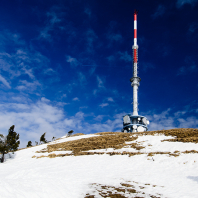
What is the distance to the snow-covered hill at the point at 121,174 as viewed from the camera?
28.5ft

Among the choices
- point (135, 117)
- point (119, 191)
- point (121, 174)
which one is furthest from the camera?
point (135, 117)

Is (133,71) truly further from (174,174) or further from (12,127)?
(174,174)

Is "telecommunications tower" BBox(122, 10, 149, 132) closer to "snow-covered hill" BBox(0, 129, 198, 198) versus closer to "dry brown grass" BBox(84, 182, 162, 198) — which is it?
"snow-covered hill" BBox(0, 129, 198, 198)

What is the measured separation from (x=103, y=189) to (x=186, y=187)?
535 cm

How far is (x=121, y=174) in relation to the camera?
44.9 ft

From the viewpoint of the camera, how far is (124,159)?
18109 millimetres

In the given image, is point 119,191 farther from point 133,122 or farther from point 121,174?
point 133,122

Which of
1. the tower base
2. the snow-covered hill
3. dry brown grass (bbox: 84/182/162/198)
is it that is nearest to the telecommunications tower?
the tower base

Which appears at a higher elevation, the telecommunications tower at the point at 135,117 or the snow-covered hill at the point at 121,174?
the telecommunications tower at the point at 135,117

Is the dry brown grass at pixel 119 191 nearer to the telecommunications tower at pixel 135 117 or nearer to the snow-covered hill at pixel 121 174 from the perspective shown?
the snow-covered hill at pixel 121 174

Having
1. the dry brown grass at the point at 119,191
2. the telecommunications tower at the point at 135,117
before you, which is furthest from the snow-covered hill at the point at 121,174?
the telecommunications tower at the point at 135,117

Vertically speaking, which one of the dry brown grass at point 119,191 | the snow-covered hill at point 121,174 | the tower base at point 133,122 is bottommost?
the dry brown grass at point 119,191

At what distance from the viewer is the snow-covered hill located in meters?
8.67

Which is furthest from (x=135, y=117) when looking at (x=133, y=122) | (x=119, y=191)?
(x=119, y=191)
